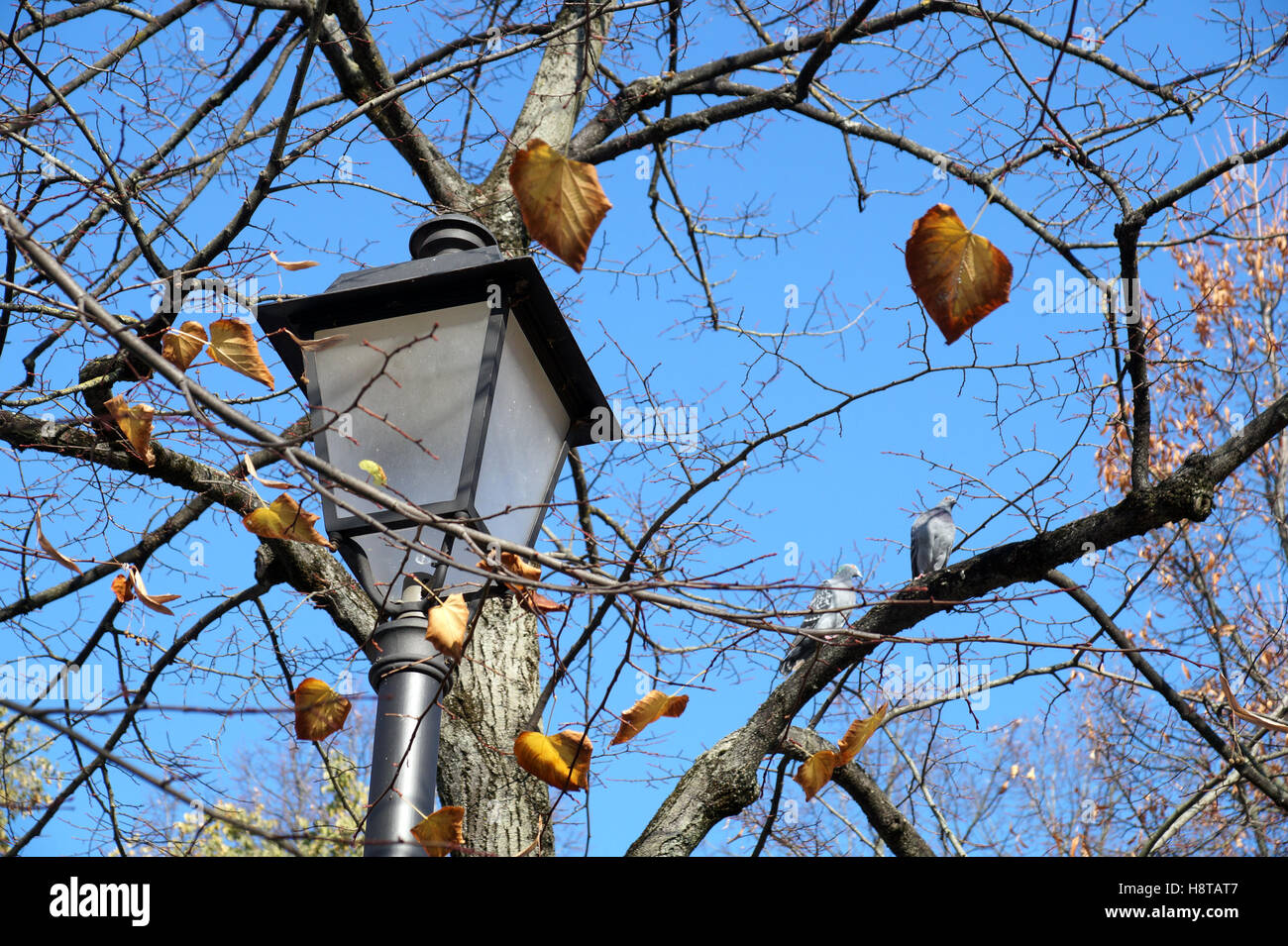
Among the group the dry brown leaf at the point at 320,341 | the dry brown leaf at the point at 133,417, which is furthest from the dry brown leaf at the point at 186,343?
the dry brown leaf at the point at 133,417

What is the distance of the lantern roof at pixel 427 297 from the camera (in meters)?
2.10

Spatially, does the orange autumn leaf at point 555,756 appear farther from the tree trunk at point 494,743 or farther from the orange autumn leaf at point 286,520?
the tree trunk at point 494,743

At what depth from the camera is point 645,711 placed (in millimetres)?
2074

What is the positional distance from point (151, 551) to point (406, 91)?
Answer: 179 cm

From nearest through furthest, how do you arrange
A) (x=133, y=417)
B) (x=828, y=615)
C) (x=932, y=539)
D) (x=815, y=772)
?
1. (x=133, y=417)
2. (x=815, y=772)
3. (x=828, y=615)
4. (x=932, y=539)

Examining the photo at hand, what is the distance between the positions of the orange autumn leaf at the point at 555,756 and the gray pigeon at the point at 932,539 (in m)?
3.15

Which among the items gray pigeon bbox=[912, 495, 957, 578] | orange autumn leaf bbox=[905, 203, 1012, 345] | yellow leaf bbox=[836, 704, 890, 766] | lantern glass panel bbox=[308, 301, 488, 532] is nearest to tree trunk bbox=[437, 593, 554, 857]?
yellow leaf bbox=[836, 704, 890, 766]

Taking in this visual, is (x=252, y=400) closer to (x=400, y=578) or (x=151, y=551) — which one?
(x=151, y=551)

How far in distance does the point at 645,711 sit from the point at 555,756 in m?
0.22

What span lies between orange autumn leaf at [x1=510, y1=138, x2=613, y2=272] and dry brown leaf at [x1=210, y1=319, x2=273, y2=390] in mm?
678

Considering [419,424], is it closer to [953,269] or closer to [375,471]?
[375,471]

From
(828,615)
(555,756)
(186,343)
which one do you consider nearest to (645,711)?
(555,756)
